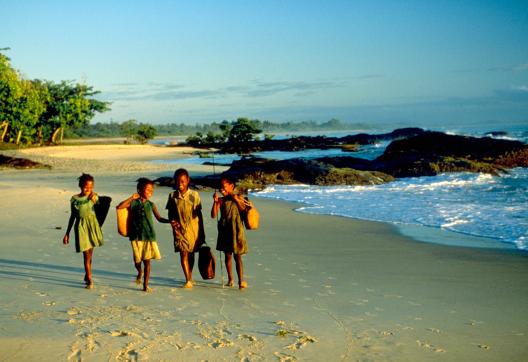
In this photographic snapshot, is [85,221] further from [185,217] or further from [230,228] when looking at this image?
[230,228]

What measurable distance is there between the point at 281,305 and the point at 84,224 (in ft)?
8.11

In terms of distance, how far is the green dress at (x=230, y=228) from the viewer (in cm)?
653

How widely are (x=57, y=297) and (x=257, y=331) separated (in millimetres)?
2283

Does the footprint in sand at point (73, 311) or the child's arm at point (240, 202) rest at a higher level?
the child's arm at point (240, 202)

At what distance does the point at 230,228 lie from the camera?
6.56 meters

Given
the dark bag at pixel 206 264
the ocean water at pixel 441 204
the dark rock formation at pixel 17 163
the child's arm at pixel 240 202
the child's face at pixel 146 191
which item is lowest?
the ocean water at pixel 441 204

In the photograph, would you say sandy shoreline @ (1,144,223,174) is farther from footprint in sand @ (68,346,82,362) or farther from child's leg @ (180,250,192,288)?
footprint in sand @ (68,346,82,362)

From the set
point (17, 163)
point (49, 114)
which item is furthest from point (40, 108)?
point (17, 163)

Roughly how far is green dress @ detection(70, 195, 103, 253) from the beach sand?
0.47 m

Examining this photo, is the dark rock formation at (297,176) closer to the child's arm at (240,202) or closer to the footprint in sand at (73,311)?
the child's arm at (240,202)

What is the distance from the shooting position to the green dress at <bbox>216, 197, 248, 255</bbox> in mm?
6531

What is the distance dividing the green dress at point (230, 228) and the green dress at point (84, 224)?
143cm

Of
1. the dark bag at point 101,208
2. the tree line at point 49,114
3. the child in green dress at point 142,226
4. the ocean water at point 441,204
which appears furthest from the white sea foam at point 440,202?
the tree line at point 49,114

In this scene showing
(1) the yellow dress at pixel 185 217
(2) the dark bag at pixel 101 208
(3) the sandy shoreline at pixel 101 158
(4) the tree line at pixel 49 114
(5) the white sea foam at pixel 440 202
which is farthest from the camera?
(4) the tree line at pixel 49 114
